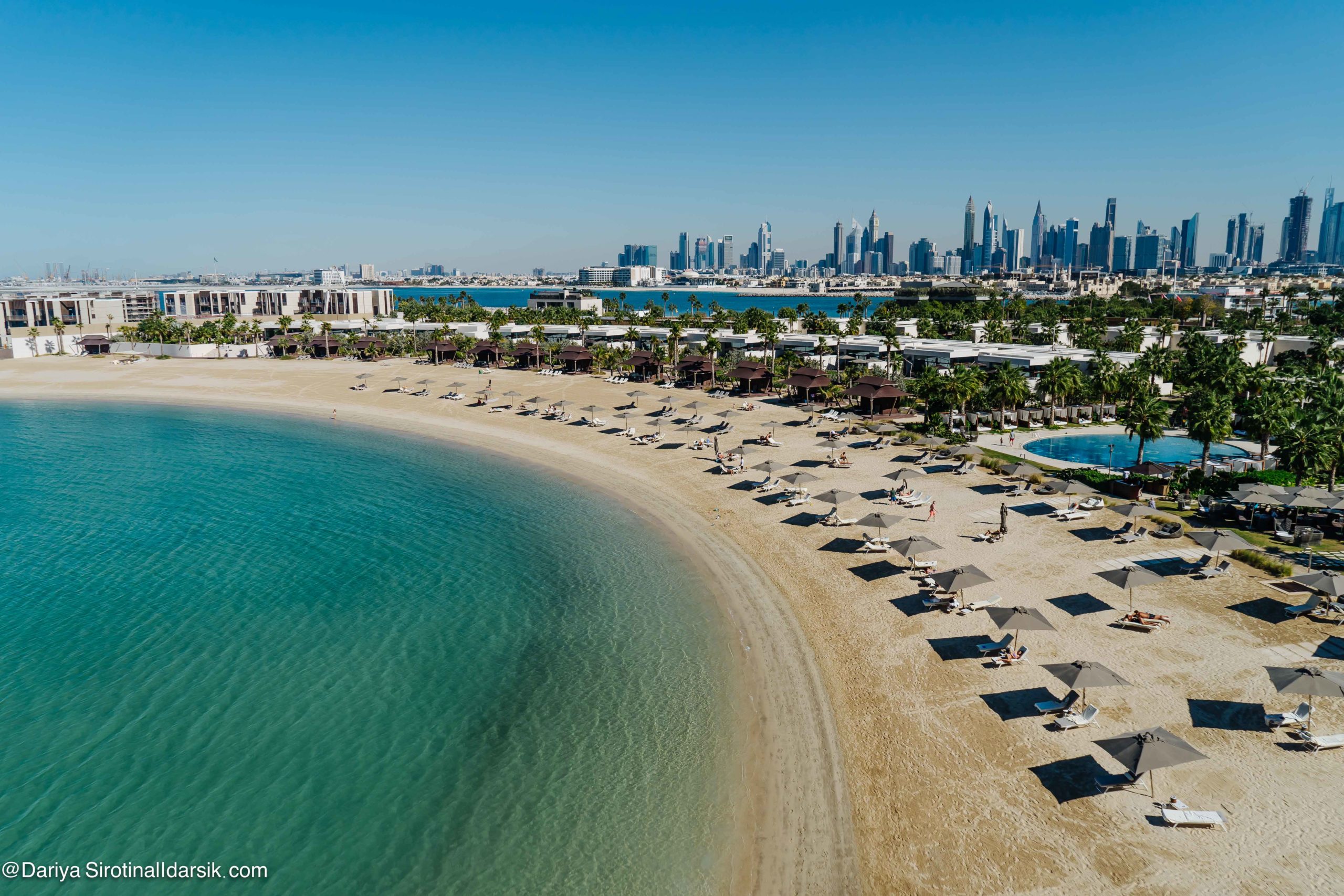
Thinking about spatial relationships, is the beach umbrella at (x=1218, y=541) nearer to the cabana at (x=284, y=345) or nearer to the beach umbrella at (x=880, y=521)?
the beach umbrella at (x=880, y=521)

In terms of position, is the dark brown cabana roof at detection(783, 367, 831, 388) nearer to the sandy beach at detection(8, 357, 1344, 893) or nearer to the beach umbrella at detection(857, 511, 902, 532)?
the sandy beach at detection(8, 357, 1344, 893)

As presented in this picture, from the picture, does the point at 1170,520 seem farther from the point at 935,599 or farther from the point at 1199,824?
the point at 1199,824

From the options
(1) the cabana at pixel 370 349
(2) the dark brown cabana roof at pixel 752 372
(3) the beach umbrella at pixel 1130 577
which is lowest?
(3) the beach umbrella at pixel 1130 577

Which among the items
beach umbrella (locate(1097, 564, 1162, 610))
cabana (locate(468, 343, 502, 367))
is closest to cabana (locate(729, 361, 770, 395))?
cabana (locate(468, 343, 502, 367))

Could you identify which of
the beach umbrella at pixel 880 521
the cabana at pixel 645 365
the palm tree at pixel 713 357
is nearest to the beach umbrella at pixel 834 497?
the beach umbrella at pixel 880 521

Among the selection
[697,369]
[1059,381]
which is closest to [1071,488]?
[1059,381]

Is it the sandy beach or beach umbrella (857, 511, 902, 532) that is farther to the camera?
beach umbrella (857, 511, 902, 532)
